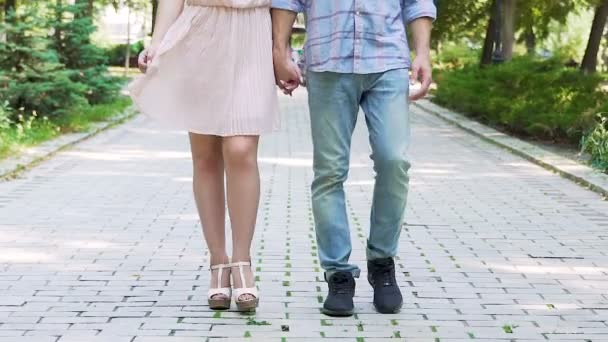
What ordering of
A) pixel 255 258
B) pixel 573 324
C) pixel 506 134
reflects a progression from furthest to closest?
pixel 506 134 → pixel 255 258 → pixel 573 324

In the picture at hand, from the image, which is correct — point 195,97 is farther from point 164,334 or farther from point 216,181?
point 164,334

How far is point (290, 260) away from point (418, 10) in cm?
210

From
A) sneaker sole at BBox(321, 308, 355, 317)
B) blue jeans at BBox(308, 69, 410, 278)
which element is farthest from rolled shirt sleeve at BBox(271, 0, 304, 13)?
sneaker sole at BBox(321, 308, 355, 317)

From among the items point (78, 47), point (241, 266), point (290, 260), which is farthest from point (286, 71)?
point (78, 47)

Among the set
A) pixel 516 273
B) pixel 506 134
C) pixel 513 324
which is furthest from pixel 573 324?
pixel 506 134

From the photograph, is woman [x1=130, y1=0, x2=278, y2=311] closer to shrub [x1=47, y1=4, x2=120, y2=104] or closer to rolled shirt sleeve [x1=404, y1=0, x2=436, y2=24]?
rolled shirt sleeve [x1=404, y1=0, x2=436, y2=24]

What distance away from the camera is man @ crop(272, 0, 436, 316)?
452cm

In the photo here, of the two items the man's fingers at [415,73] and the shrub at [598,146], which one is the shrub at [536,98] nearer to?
the shrub at [598,146]

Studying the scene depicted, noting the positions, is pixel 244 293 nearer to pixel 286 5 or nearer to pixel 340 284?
pixel 340 284

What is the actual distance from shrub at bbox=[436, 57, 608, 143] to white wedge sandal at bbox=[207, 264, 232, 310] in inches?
354

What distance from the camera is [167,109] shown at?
4684 mm

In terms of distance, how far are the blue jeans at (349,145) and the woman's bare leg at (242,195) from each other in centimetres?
27

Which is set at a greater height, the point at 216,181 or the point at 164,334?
the point at 216,181

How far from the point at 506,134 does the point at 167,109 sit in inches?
470
